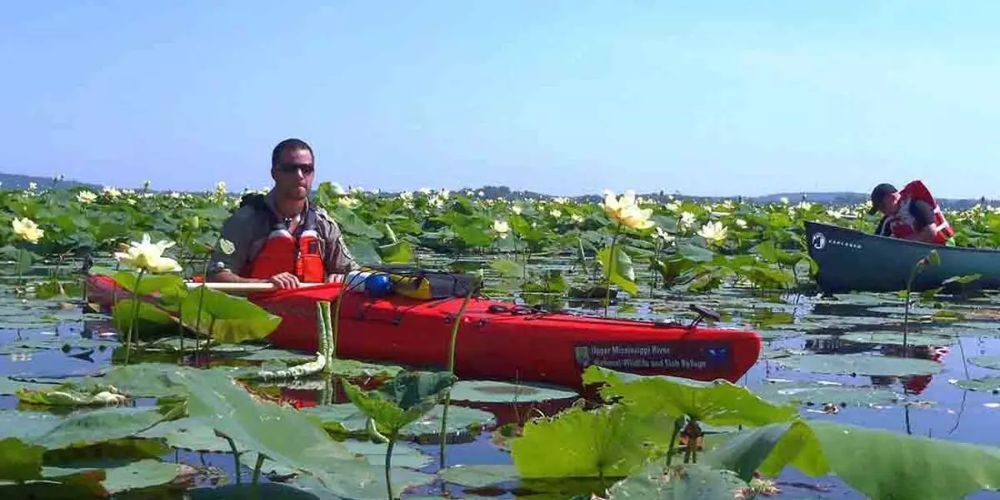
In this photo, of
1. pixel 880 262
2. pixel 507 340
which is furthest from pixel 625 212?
pixel 880 262

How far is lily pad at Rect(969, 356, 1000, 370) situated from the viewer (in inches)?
164

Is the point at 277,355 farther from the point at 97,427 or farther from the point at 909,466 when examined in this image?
the point at 909,466

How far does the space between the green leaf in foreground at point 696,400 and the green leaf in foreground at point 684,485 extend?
183mm

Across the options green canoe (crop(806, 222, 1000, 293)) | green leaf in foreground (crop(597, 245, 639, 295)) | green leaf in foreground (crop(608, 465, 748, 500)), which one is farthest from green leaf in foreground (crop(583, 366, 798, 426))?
green canoe (crop(806, 222, 1000, 293))

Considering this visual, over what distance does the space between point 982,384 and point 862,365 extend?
1.16 ft

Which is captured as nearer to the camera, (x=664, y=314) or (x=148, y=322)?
(x=148, y=322)

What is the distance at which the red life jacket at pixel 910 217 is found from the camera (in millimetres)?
8133

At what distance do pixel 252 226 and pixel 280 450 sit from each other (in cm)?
335

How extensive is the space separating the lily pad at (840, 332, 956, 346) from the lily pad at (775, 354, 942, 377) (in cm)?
84

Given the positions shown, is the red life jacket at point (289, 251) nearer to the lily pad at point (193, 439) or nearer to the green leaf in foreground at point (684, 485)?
the lily pad at point (193, 439)

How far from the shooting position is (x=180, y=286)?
3.81 metres

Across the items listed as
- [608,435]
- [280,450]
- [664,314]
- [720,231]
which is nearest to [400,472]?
[608,435]

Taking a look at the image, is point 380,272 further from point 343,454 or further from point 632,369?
point 343,454

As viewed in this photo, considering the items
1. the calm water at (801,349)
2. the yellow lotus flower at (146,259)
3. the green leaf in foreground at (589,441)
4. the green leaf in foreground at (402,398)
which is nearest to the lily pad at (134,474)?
the calm water at (801,349)
